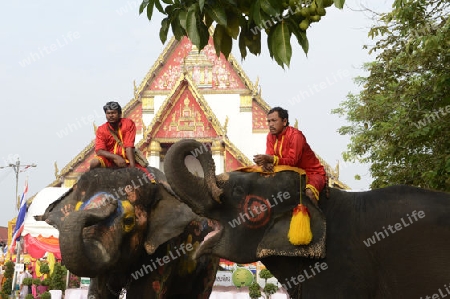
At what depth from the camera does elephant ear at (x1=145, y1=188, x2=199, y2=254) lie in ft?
17.6

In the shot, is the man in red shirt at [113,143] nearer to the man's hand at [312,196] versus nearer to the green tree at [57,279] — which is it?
the man's hand at [312,196]

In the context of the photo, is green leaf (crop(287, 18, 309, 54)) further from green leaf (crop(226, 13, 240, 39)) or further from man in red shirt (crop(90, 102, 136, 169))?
man in red shirt (crop(90, 102, 136, 169))

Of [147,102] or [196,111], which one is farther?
[147,102]

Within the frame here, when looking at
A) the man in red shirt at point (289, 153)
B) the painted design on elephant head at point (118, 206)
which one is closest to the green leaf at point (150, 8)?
the man in red shirt at point (289, 153)

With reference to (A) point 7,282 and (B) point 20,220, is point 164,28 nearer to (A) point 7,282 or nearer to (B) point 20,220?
(B) point 20,220

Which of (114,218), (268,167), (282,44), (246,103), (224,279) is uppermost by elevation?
(246,103)

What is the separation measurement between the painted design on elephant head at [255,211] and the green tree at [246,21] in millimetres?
914

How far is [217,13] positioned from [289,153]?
124 cm

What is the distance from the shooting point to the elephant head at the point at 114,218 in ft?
15.3

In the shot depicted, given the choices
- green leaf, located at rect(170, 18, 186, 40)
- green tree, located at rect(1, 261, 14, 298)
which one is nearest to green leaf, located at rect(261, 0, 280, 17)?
green leaf, located at rect(170, 18, 186, 40)

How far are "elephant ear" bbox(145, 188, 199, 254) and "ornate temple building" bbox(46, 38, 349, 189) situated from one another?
13.7 m

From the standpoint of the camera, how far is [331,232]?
12.0 ft

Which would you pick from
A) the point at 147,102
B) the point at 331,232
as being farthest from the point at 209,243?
the point at 147,102

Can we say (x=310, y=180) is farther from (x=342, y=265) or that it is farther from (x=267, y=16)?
(x=267, y=16)
